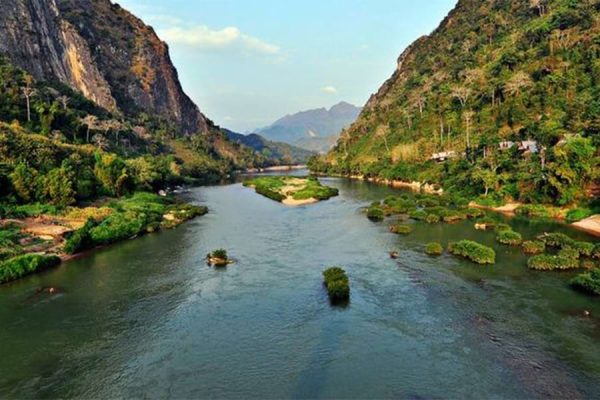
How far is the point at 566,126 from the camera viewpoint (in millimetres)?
73062

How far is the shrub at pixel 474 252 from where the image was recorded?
46312 millimetres

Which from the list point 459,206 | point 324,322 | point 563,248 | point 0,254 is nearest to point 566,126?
point 459,206

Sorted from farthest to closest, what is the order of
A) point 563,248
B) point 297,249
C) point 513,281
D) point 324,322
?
point 297,249
point 563,248
point 513,281
point 324,322

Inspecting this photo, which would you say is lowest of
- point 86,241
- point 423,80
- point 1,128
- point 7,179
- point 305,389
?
point 305,389

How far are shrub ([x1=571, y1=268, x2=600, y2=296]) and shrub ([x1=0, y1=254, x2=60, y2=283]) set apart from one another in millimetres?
51483

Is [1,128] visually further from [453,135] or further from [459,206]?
[453,135]

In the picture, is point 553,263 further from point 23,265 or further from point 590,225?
point 23,265

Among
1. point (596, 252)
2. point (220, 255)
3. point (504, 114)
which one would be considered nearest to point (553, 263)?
point (596, 252)

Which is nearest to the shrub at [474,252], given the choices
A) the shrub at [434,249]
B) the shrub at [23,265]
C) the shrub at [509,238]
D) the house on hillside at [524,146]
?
the shrub at [434,249]

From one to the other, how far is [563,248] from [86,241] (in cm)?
5495

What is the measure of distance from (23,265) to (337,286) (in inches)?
1278

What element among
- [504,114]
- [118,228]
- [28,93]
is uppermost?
[28,93]

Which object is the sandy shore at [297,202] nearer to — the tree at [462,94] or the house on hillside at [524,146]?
the house on hillside at [524,146]

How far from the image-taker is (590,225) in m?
57.7
